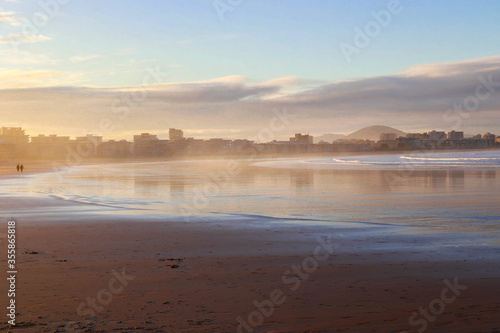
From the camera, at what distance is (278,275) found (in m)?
8.38

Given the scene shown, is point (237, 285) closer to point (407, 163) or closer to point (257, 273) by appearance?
point (257, 273)

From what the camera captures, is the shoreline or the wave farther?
the wave

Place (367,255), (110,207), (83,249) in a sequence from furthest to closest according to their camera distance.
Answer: (110,207) → (83,249) → (367,255)

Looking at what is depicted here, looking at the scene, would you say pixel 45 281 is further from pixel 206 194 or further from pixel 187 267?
pixel 206 194

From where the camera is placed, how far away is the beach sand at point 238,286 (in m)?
6.14

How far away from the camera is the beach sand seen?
20.1ft

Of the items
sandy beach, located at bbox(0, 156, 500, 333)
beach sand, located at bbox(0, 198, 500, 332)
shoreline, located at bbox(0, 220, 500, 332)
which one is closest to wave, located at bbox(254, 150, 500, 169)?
sandy beach, located at bbox(0, 156, 500, 333)

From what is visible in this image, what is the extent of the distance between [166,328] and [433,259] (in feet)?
18.2

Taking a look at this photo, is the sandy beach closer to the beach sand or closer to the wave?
the beach sand

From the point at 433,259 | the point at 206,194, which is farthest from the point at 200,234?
the point at 206,194

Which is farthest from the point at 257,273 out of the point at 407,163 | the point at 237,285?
the point at 407,163

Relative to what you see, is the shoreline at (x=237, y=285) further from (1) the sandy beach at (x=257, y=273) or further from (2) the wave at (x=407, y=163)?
(2) the wave at (x=407, y=163)

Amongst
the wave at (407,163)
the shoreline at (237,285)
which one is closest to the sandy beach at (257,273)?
the shoreline at (237,285)

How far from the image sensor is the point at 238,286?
7.69m
